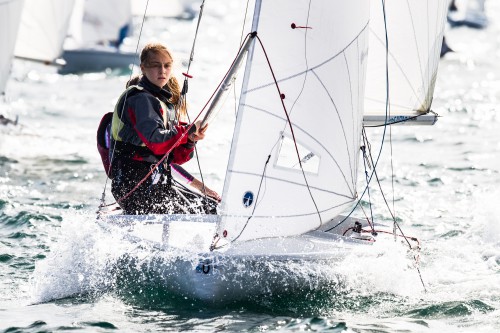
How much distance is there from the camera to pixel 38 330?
5.05 m

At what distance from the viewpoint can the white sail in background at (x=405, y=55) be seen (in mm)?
6648

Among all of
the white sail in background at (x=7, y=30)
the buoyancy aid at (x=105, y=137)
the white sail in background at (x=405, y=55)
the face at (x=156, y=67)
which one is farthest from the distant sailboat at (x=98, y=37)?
the face at (x=156, y=67)

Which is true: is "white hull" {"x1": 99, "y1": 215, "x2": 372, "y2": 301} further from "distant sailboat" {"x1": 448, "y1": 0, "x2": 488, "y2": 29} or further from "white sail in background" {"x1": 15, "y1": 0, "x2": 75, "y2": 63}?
"distant sailboat" {"x1": 448, "y1": 0, "x2": 488, "y2": 29}

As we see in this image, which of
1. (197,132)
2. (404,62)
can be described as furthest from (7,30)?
(197,132)

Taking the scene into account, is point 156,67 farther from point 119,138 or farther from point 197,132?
point 197,132

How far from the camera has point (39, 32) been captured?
45.1 feet

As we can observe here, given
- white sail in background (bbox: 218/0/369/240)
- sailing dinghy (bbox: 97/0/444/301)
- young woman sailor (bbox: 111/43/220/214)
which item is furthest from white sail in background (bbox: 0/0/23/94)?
white sail in background (bbox: 218/0/369/240)

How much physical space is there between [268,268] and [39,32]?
935cm

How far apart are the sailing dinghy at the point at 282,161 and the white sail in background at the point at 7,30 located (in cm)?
596

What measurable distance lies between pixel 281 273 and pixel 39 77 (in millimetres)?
14529

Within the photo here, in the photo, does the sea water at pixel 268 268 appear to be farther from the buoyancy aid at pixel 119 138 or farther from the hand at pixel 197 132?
the hand at pixel 197 132

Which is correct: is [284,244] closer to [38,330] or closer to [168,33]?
[38,330]

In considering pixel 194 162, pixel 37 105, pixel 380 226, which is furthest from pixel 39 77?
pixel 380 226

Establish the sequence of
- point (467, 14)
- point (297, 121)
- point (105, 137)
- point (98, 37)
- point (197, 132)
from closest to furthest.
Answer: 1. point (297, 121)
2. point (197, 132)
3. point (105, 137)
4. point (98, 37)
5. point (467, 14)
